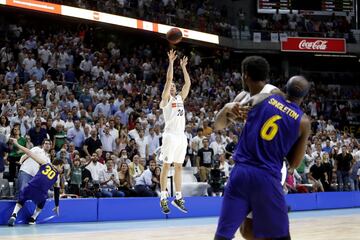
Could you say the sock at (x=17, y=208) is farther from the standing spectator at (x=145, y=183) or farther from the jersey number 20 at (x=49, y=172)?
the standing spectator at (x=145, y=183)

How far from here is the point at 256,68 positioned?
4238 mm

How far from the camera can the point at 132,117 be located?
55.7ft

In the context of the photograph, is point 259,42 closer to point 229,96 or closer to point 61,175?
point 229,96

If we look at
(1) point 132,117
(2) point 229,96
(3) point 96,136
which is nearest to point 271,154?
(3) point 96,136

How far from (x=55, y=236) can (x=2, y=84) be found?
27.6 ft

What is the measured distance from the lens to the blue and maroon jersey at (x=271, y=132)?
13.5 feet

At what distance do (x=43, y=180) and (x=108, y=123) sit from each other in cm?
449

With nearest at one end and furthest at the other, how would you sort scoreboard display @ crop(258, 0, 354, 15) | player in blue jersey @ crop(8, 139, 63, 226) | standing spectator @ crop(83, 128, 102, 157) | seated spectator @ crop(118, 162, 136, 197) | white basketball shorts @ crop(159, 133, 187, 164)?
white basketball shorts @ crop(159, 133, 187, 164) → player in blue jersey @ crop(8, 139, 63, 226) → seated spectator @ crop(118, 162, 136, 197) → standing spectator @ crop(83, 128, 102, 157) → scoreboard display @ crop(258, 0, 354, 15)

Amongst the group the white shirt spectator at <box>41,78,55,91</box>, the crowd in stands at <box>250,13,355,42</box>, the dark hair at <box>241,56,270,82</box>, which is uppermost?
the crowd in stands at <box>250,13,355,42</box>

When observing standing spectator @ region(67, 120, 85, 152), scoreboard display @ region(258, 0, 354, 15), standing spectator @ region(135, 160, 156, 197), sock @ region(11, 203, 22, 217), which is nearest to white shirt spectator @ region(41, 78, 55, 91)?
standing spectator @ region(67, 120, 85, 152)

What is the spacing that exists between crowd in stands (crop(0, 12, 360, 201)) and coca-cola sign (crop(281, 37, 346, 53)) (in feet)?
21.7

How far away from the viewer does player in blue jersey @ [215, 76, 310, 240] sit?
404cm

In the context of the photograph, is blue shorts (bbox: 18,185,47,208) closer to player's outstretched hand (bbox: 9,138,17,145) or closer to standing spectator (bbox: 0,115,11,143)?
player's outstretched hand (bbox: 9,138,17,145)

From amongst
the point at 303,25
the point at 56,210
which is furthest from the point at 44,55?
the point at 303,25
